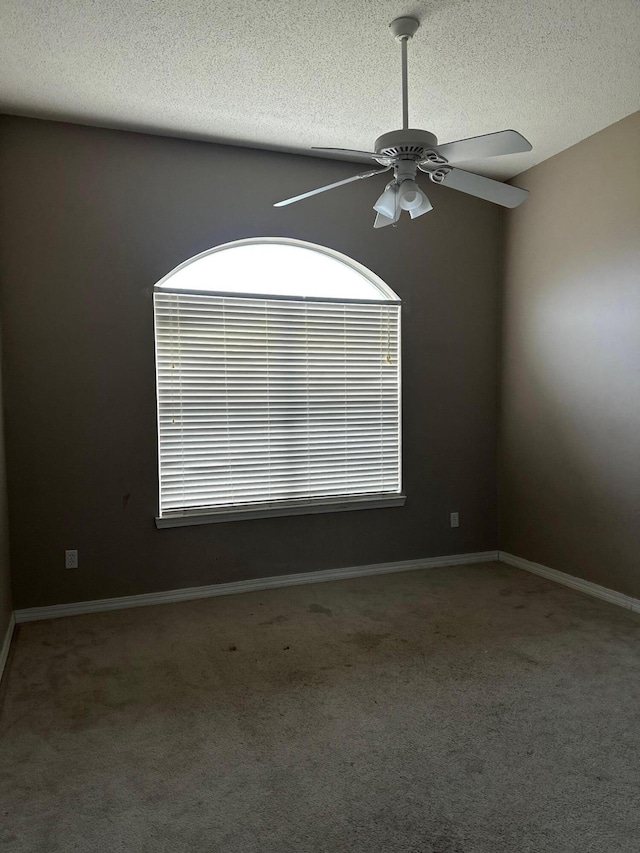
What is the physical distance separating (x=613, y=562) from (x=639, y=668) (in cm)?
105

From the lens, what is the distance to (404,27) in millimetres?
2668

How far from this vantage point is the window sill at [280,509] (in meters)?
3.95

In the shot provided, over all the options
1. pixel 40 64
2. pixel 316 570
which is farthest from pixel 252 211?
pixel 316 570

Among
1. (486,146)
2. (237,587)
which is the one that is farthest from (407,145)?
(237,587)

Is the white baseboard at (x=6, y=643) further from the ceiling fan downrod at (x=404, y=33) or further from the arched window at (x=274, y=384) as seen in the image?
the ceiling fan downrod at (x=404, y=33)

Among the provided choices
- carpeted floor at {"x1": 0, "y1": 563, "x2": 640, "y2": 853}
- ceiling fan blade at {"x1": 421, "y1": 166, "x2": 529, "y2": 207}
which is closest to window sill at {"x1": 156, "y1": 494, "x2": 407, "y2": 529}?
carpeted floor at {"x1": 0, "y1": 563, "x2": 640, "y2": 853}

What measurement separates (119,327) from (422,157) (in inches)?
85.4

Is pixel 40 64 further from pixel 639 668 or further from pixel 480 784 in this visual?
pixel 639 668

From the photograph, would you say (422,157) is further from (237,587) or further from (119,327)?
(237,587)

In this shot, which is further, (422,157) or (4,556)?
(4,556)

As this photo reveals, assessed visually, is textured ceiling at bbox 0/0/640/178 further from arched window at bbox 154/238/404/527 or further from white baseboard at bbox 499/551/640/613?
white baseboard at bbox 499/551/640/613

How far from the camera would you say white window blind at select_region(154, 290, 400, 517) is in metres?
3.96

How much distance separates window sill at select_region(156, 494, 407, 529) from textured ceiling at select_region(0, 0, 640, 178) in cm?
240

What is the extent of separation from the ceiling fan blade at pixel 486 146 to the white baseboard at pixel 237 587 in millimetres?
2863
